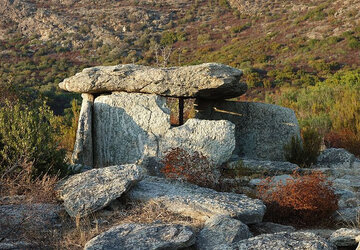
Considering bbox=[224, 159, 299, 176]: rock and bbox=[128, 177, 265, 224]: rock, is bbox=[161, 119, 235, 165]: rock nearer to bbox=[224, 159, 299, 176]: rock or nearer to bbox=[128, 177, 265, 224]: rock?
bbox=[224, 159, 299, 176]: rock

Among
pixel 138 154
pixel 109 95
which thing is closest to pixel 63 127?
pixel 109 95

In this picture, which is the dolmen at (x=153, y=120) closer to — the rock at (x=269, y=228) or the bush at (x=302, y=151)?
the bush at (x=302, y=151)

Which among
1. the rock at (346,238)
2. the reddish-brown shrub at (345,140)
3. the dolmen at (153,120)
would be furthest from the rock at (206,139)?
the reddish-brown shrub at (345,140)

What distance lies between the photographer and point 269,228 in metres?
5.48

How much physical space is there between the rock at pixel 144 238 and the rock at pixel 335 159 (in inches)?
225

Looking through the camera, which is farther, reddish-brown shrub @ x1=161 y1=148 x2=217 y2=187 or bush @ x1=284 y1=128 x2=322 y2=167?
bush @ x1=284 y1=128 x2=322 y2=167

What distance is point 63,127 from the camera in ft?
39.5

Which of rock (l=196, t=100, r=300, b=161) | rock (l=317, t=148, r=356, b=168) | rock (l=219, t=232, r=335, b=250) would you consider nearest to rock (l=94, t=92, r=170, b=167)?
rock (l=196, t=100, r=300, b=161)

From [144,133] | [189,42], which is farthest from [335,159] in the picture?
[189,42]

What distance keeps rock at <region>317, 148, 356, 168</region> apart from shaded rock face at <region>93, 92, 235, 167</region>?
277cm

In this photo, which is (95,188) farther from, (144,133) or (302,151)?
(302,151)

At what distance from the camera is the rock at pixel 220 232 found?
459 cm

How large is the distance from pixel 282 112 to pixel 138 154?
351 cm

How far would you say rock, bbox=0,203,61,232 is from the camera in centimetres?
516
